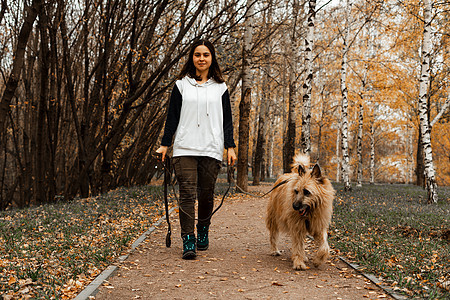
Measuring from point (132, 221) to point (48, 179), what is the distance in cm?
695

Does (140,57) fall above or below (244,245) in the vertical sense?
above

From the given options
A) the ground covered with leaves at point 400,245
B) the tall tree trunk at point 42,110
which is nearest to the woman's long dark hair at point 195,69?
the ground covered with leaves at point 400,245

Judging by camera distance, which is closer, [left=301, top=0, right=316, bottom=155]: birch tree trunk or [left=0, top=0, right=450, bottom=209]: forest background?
[left=0, top=0, right=450, bottom=209]: forest background

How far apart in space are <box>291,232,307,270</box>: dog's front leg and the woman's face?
2.53 metres

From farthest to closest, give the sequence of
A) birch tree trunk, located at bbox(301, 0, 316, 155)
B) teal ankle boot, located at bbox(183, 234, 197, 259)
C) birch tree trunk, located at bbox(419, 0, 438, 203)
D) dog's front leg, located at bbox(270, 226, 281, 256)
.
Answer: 1. birch tree trunk, located at bbox(301, 0, 316, 155)
2. birch tree trunk, located at bbox(419, 0, 438, 203)
3. dog's front leg, located at bbox(270, 226, 281, 256)
4. teal ankle boot, located at bbox(183, 234, 197, 259)

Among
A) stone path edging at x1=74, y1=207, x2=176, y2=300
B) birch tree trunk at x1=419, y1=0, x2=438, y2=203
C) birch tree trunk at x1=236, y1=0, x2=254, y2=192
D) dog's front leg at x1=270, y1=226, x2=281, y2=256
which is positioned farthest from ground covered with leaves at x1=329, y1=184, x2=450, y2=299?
birch tree trunk at x1=236, y1=0, x2=254, y2=192

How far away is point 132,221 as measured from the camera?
8039 millimetres

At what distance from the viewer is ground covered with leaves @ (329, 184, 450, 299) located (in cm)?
455

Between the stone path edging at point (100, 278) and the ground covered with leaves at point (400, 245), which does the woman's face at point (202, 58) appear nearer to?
the stone path edging at point (100, 278)

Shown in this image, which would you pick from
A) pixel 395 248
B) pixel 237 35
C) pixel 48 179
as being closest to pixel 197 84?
pixel 395 248

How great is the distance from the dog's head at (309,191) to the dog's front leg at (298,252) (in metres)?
0.29

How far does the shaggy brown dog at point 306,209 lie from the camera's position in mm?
5059

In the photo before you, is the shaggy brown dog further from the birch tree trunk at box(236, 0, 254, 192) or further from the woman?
the birch tree trunk at box(236, 0, 254, 192)

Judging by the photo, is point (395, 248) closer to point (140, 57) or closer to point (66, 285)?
point (66, 285)
